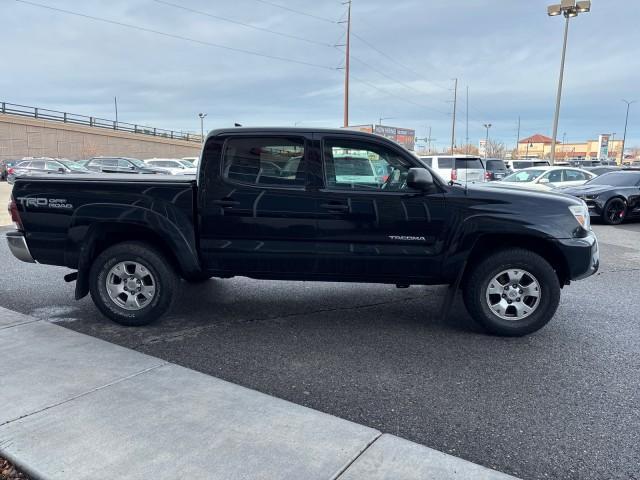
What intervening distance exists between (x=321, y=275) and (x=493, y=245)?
1654 mm

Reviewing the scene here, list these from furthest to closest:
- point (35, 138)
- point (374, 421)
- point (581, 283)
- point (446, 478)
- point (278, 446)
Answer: point (35, 138) → point (581, 283) → point (374, 421) → point (278, 446) → point (446, 478)

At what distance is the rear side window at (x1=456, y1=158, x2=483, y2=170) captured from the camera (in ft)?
64.8

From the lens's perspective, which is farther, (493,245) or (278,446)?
(493,245)

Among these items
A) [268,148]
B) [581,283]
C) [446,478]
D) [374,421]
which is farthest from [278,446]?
[581,283]

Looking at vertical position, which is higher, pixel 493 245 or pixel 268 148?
pixel 268 148

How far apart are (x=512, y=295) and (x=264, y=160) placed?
265 centimetres

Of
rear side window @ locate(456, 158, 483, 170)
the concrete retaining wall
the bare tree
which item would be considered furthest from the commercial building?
rear side window @ locate(456, 158, 483, 170)

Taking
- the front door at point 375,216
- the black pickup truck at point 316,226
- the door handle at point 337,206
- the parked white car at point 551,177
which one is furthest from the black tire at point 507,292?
the parked white car at point 551,177

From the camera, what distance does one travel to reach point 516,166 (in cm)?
2922

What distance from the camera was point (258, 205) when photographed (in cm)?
473

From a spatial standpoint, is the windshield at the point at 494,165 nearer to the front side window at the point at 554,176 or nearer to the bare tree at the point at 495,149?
the front side window at the point at 554,176

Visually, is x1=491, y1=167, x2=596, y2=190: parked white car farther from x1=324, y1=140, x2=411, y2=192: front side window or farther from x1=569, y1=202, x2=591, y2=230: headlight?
x1=324, y1=140, x2=411, y2=192: front side window

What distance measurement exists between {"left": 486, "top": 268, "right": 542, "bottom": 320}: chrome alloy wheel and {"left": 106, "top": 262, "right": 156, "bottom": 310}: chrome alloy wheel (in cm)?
326

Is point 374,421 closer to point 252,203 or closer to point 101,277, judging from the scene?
point 252,203
